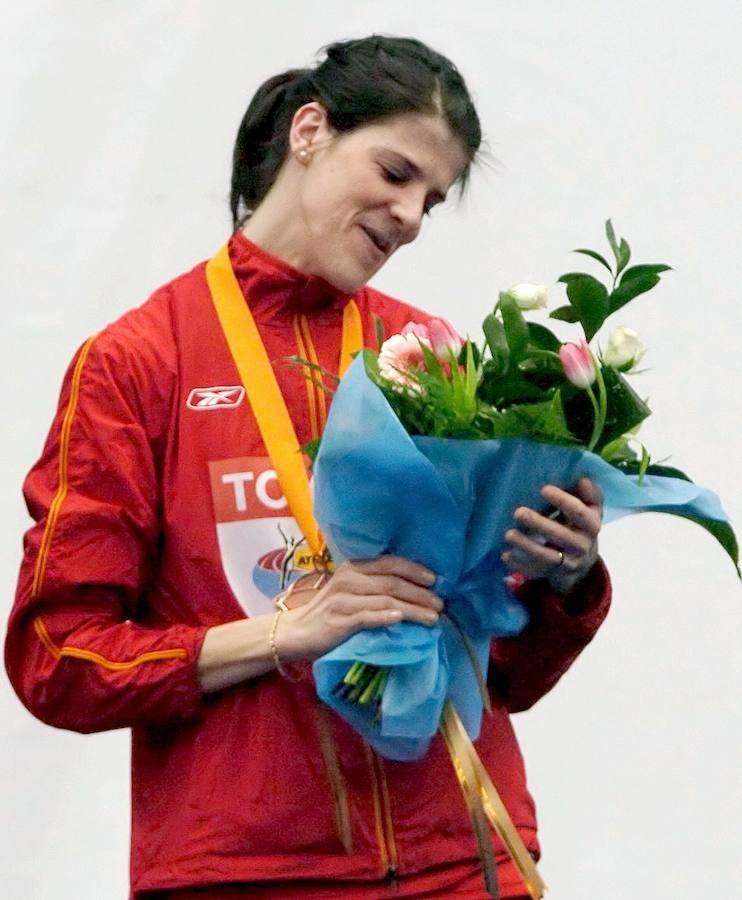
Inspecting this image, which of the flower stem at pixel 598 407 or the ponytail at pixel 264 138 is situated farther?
the ponytail at pixel 264 138

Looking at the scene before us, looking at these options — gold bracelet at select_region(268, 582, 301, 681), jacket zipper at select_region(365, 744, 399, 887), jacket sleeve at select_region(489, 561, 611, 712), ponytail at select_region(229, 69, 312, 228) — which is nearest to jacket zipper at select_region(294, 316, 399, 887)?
jacket zipper at select_region(365, 744, 399, 887)

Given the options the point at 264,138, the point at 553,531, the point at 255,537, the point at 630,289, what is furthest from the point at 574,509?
the point at 264,138

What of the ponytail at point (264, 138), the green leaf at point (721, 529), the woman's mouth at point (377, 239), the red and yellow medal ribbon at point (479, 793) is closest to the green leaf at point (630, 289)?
the green leaf at point (721, 529)

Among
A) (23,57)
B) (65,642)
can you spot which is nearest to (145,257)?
(23,57)

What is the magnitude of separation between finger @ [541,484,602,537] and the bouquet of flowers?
2 cm

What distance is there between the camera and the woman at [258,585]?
2.17 m

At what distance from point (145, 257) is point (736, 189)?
873mm

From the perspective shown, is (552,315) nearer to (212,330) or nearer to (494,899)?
(212,330)

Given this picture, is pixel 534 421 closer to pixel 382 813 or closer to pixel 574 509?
pixel 574 509

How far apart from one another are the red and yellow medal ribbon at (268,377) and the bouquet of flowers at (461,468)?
0.34 feet

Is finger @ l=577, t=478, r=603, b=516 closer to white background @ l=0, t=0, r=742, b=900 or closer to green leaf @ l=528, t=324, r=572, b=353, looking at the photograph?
green leaf @ l=528, t=324, r=572, b=353

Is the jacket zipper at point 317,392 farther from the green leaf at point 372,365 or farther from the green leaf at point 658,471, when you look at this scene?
the green leaf at point 658,471

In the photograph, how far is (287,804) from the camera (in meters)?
2.18

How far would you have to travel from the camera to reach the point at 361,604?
84.0 inches
